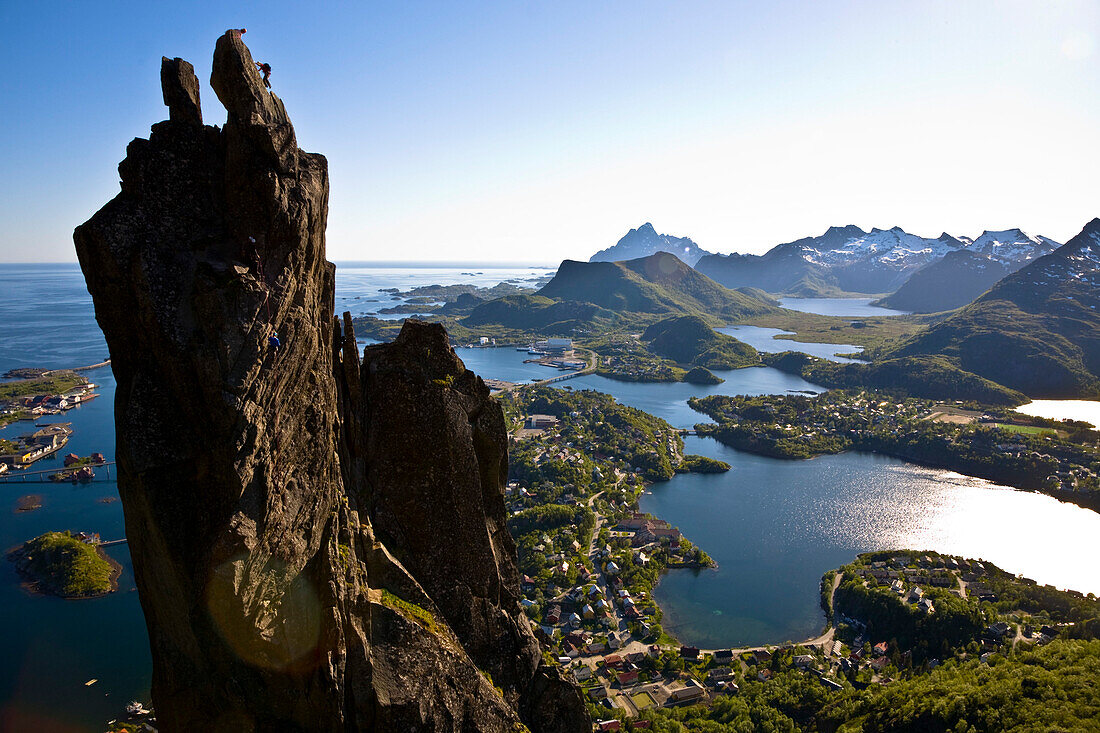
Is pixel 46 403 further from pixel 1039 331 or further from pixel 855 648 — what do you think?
pixel 1039 331

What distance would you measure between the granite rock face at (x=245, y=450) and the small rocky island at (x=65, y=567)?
33.5 meters

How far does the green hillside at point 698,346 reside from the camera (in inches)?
4139

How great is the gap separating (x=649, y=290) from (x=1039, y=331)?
91.9m

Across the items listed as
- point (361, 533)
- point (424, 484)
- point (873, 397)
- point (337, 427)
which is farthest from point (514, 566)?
point (873, 397)

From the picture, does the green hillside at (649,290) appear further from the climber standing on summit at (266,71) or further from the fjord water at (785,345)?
the climber standing on summit at (266,71)

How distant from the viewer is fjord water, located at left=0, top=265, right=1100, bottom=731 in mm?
26359

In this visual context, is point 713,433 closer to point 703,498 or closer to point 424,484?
point 703,498

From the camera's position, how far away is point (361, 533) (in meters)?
7.95

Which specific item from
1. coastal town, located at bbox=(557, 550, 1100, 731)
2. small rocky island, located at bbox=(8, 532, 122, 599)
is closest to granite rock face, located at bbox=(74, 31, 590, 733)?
coastal town, located at bbox=(557, 550, 1100, 731)

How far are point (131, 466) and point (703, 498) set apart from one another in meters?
45.8

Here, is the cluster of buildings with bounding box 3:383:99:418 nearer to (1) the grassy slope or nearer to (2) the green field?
(1) the grassy slope

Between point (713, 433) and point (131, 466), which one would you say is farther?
point (713, 433)

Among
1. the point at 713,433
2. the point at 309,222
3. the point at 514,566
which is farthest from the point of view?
the point at 713,433

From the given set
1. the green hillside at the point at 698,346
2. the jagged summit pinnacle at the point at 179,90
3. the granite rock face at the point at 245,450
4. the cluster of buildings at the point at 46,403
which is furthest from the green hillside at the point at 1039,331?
the cluster of buildings at the point at 46,403
